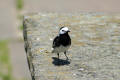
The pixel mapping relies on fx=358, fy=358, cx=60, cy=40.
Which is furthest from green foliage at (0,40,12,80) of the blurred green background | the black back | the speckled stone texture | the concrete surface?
the concrete surface

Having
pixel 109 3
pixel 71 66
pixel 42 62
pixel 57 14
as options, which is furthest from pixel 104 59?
pixel 109 3

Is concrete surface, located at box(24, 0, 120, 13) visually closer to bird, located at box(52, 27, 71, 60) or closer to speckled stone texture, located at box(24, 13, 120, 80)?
speckled stone texture, located at box(24, 13, 120, 80)

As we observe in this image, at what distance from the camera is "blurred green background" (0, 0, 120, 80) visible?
20.6 meters

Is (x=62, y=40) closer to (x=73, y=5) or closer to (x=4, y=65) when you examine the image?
(x=4, y=65)

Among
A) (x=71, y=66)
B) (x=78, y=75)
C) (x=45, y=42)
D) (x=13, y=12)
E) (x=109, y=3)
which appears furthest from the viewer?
(x=109, y=3)

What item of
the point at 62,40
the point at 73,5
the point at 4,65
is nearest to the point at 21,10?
the point at 73,5

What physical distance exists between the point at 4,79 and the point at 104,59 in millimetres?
8044

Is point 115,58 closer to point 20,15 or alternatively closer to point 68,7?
point 20,15

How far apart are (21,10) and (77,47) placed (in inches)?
800

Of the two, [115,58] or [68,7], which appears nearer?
[115,58]

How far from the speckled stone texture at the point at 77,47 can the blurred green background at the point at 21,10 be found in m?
11.2

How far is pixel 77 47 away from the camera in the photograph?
17.6 ft

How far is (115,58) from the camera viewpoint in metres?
4.88

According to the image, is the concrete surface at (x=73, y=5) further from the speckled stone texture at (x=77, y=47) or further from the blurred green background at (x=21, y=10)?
the speckled stone texture at (x=77, y=47)
